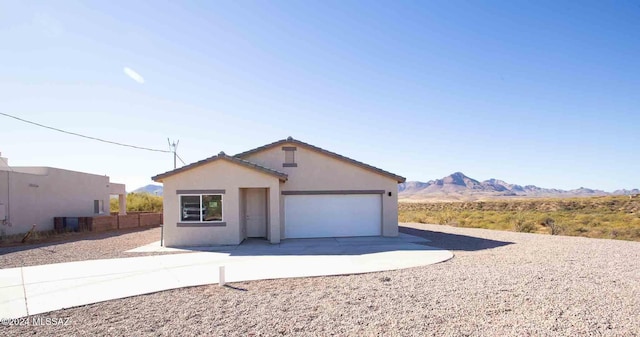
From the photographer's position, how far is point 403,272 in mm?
9328

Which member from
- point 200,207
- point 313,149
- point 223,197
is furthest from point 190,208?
point 313,149

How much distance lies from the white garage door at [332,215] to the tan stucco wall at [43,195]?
14.1 meters

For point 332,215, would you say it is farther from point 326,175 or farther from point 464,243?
point 464,243

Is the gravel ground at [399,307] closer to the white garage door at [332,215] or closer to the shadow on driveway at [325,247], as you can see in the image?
the shadow on driveway at [325,247]

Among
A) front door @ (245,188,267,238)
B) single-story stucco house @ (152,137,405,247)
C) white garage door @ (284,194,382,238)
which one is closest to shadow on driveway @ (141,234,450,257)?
white garage door @ (284,194,382,238)

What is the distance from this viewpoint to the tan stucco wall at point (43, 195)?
18.9 m

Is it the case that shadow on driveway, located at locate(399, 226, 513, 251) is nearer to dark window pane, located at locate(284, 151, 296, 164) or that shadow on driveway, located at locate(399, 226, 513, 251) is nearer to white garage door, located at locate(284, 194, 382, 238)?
white garage door, located at locate(284, 194, 382, 238)

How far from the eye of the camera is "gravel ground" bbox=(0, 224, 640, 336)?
551 cm

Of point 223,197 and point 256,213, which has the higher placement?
point 223,197

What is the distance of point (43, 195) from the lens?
2158 cm

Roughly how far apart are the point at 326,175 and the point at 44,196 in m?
16.7

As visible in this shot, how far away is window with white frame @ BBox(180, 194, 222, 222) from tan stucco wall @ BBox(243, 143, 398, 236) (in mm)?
3046

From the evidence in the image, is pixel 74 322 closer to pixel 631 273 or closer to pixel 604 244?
pixel 631 273

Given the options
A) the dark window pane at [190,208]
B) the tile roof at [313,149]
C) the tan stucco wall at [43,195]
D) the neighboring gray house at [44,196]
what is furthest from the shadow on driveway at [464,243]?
the tan stucco wall at [43,195]
